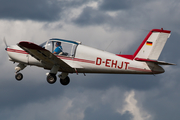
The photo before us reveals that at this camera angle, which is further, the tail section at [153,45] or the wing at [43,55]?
the tail section at [153,45]

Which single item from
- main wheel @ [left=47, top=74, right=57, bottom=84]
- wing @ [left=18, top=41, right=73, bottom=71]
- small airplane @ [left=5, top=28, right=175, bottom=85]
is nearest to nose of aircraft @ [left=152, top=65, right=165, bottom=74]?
small airplane @ [left=5, top=28, right=175, bottom=85]

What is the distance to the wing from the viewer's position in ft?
51.5

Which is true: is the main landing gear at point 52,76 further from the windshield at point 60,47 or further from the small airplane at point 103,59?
the windshield at point 60,47

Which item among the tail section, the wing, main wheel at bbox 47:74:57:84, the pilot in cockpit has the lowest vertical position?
main wheel at bbox 47:74:57:84

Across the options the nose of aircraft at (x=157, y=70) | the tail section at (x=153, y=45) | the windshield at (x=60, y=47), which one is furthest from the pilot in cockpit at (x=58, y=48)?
the nose of aircraft at (x=157, y=70)

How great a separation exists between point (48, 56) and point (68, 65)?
117 cm

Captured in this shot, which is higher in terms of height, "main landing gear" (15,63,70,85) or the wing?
the wing

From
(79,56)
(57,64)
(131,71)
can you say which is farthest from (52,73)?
(131,71)

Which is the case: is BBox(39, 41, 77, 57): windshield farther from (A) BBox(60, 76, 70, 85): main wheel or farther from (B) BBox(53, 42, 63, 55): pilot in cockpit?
(A) BBox(60, 76, 70, 85): main wheel

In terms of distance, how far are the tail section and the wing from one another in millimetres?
3820

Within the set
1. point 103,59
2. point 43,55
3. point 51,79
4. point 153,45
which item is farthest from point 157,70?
point 43,55

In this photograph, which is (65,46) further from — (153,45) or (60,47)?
(153,45)

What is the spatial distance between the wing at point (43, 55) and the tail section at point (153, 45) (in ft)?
12.5

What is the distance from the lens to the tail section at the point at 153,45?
17.1m
